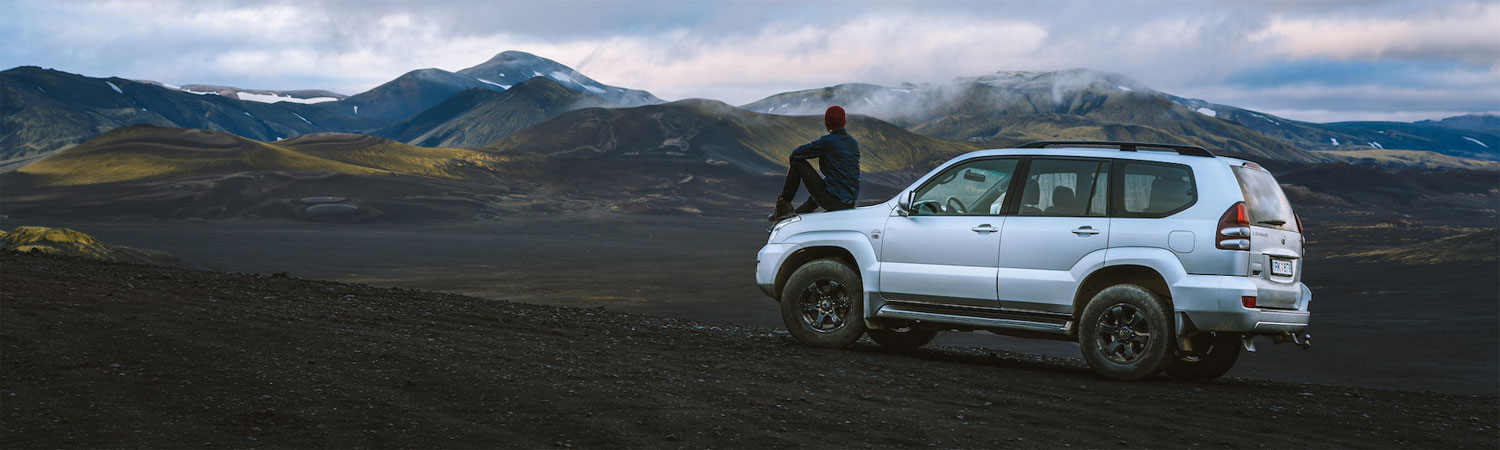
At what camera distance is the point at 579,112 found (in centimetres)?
18750

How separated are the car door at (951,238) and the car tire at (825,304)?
1.36 ft

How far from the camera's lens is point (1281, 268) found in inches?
365

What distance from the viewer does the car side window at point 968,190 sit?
1042 cm

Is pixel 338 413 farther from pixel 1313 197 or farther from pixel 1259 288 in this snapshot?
pixel 1313 197

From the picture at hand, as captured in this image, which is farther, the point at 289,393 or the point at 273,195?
the point at 273,195

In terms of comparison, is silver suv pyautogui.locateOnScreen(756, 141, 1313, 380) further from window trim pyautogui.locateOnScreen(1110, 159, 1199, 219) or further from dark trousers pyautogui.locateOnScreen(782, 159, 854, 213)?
dark trousers pyautogui.locateOnScreen(782, 159, 854, 213)

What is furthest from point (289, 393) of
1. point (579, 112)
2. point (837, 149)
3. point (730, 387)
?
point (579, 112)

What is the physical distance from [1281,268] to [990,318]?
2.17m

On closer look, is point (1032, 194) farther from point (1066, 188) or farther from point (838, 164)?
point (838, 164)

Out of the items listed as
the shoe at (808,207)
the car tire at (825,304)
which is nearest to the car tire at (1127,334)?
Result: the car tire at (825,304)

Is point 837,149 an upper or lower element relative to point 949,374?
upper

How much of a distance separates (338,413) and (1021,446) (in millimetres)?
3685

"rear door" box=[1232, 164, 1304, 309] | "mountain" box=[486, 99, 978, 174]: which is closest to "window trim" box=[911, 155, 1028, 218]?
"rear door" box=[1232, 164, 1304, 309]

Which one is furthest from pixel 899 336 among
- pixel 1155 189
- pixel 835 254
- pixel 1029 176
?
pixel 1155 189
